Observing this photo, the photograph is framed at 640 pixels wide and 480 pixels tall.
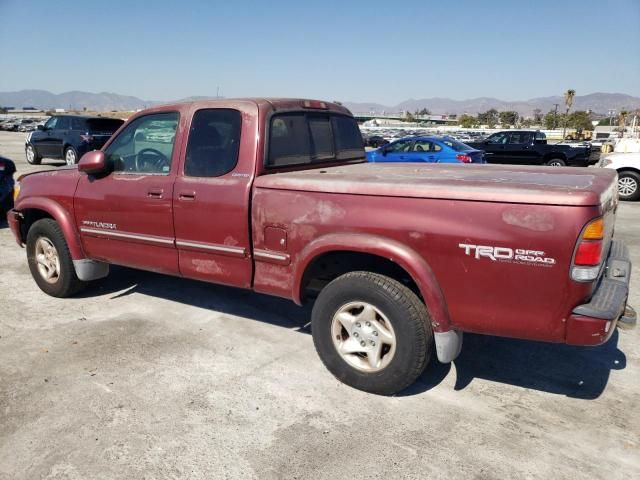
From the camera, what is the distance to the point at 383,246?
3018 millimetres

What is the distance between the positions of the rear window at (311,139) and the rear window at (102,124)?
12.6 m

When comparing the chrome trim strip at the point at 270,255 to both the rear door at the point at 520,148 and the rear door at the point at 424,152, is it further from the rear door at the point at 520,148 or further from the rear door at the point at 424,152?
the rear door at the point at 520,148

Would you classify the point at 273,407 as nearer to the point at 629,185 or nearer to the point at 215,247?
the point at 215,247

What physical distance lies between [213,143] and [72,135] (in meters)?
13.9

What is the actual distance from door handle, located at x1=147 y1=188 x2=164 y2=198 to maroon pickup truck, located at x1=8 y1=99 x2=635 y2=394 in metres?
0.02

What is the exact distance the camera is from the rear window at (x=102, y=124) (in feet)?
50.3

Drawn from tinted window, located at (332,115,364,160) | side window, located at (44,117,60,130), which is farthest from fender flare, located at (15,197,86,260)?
side window, located at (44,117,60,130)

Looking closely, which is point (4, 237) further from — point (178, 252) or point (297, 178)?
point (297, 178)

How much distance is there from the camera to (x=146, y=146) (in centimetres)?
433

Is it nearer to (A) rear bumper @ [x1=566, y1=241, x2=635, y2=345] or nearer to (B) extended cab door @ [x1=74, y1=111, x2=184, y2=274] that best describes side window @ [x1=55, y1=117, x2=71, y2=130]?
(B) extended cab door @ [x1=74, y1=111, x2=184, y2=274]

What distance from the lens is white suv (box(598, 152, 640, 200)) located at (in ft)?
39.1

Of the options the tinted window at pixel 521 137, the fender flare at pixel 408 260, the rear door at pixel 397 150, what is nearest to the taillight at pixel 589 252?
the fender flare at pixel 408 260

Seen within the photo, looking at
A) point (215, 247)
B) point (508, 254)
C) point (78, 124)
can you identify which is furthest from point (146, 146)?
point (78, 124)

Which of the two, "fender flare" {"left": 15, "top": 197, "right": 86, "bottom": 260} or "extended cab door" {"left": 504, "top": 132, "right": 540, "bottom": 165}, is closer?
"fender flare" {"left": 15, "top": 197, "right": 86, "bottom": 260}
